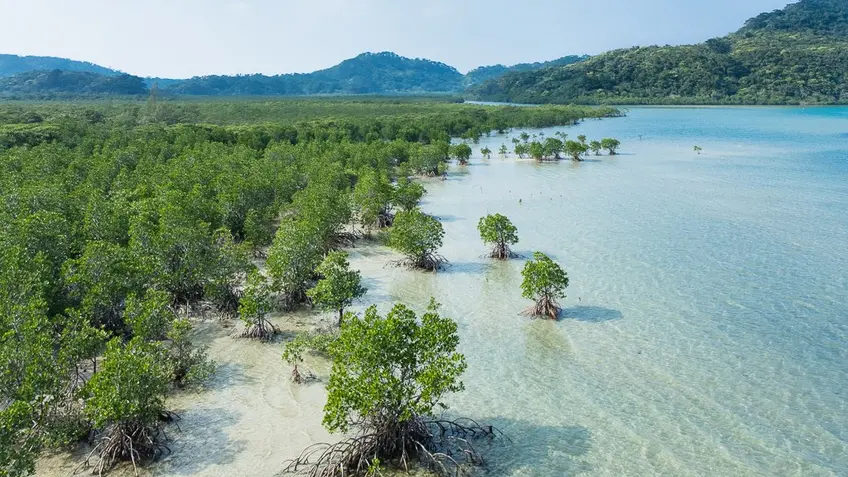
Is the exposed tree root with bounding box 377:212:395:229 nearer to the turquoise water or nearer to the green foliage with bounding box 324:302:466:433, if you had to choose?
the turquoise water

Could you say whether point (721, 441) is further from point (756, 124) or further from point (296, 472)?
point (756, 124)

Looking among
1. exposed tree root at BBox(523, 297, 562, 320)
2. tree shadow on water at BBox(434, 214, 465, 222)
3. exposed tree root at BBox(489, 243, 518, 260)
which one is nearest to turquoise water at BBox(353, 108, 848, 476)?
tree shadow on water at BBox(434, 214, 465, 222)

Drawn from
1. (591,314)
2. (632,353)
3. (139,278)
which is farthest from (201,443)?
(591,314)

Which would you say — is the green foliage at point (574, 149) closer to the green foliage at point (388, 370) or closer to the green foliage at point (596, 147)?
the green foliage at point (596, 147)

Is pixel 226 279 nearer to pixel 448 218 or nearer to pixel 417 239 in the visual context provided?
pixel 417 239

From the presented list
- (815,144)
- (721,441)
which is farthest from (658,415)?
(815,144)

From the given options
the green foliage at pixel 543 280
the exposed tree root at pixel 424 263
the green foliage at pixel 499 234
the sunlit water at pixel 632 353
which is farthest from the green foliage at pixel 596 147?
the green foliage at pixel 543 280
